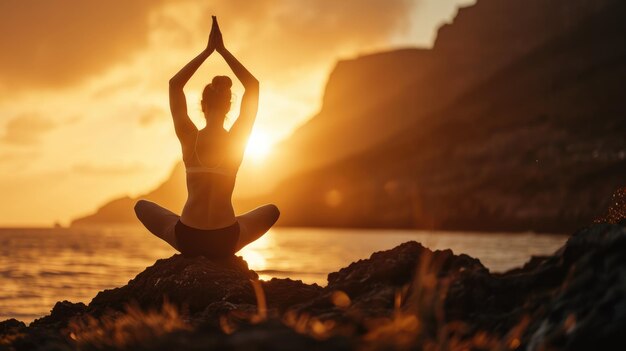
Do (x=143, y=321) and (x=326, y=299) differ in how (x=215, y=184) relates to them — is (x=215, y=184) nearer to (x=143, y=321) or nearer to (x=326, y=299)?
(x=326, y=299)

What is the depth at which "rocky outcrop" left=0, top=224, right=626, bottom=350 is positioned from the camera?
3.31 metres

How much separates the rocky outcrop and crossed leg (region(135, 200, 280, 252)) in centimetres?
60

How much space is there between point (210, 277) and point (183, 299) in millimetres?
343

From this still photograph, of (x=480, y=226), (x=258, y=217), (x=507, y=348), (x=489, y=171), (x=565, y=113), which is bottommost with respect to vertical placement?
(x=507, y=348)

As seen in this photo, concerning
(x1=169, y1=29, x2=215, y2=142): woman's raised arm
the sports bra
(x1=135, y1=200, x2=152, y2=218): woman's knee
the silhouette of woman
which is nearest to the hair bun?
the silhouette of woman

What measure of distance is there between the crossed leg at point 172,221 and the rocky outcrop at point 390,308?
605 millimetres

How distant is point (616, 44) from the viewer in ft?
492

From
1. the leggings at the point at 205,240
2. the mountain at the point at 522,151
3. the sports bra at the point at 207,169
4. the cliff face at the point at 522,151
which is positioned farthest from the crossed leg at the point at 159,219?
the cliff face at the point at 522,151

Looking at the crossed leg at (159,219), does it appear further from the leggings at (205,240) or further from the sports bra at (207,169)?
the sports bra at (207,169)

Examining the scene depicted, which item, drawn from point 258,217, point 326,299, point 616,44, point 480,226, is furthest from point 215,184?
point 616,44

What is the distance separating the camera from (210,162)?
23.4 ft

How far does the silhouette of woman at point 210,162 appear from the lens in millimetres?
7090

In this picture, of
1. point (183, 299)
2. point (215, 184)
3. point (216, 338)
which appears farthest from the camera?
point (215, 184)

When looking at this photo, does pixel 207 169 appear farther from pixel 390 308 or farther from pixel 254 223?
pixel 390 308
